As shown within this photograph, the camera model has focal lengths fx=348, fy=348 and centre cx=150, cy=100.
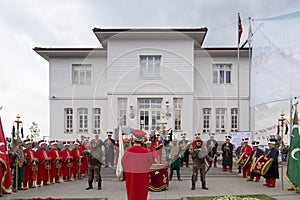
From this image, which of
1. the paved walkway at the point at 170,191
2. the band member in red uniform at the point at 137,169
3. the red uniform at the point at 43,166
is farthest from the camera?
the red uniform at the point at 43,166

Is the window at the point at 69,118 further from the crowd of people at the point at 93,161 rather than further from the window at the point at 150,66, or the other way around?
the crowd of people at the point at 93,161

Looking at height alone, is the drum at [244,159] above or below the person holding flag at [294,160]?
below

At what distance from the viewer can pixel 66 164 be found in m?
15.1

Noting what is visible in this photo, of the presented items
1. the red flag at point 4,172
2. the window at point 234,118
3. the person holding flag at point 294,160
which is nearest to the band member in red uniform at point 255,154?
the person holding flag at point 294,160

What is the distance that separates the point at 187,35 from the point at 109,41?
598 cm

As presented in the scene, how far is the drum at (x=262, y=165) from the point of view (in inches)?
534

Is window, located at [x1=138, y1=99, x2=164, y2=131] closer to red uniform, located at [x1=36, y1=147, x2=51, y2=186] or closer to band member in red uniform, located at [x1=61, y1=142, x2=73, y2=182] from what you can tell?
band member in red uniform, located at [x1=61, y1=142, x2=73, y2=182]

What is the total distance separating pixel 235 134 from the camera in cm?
2227

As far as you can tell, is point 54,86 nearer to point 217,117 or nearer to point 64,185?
point 217,117

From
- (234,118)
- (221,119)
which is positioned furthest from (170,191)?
(234,118)

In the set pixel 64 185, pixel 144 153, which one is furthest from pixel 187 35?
pixel 144 153

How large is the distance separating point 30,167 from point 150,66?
12.9 meters

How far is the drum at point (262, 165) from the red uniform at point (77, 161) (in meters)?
7.69

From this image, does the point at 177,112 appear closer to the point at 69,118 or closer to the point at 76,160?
the point at 69,118
